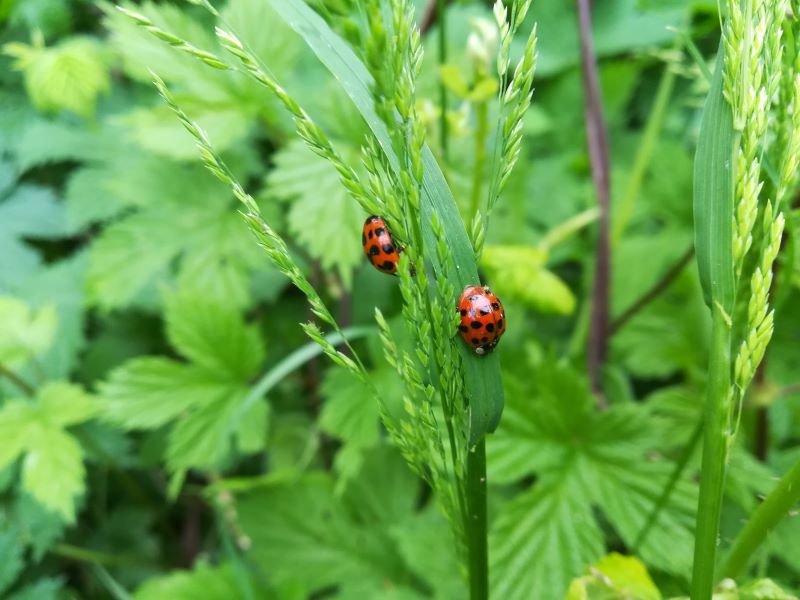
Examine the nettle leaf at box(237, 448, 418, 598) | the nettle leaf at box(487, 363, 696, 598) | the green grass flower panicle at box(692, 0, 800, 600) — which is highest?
the green grass flower panicle at box(692, 0, 800, 600)

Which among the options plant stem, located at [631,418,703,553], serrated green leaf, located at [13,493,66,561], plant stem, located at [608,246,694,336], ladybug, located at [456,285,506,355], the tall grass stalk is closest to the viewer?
the tall grass stalk

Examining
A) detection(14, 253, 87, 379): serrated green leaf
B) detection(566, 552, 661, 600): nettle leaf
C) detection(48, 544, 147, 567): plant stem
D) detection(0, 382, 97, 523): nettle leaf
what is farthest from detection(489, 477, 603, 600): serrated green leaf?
detection(14, 253, 87, 379): serrated green leaf

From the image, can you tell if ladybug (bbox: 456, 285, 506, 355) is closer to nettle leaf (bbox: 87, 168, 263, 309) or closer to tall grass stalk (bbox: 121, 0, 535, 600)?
tall grass stalk (bbox: 121, 0, 535, 600)

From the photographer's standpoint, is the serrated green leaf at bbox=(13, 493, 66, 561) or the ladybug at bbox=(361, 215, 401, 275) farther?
the serrated green leaf at bbox=(13, 493, 66, 561)

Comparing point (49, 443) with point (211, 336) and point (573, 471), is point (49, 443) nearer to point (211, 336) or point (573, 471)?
point (211, 336)

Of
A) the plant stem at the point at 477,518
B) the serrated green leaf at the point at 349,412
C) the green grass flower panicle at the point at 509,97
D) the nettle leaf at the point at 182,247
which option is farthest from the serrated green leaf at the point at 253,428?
the green grass flower panicle at the point at 509,97

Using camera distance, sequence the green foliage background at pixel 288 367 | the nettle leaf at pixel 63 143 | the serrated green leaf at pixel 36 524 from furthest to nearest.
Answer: the nettle leaf at pixel 63 143 → the serrated green leaf at pixel 36 524 → the green foliage background at pixel 288 367

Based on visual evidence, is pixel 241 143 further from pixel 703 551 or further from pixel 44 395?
pixel 703 551

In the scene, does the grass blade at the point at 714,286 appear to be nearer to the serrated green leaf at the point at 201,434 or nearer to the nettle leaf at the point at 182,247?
the serrated green leaf at the point at 201,434
